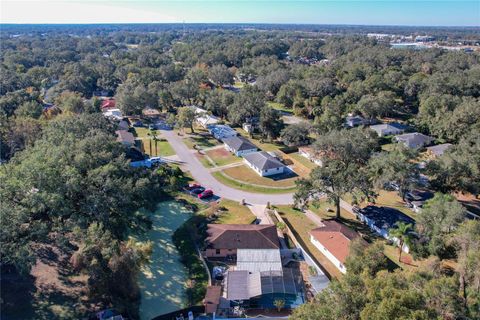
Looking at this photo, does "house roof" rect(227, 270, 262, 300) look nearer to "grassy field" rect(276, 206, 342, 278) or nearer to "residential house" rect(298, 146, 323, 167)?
"grassy field" rect(276, 206, 342, 278)

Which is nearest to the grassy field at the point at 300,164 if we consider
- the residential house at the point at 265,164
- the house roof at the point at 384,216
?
the residential house at the point at 265,164

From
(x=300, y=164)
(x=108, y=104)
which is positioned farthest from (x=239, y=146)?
(x=108, y=104)

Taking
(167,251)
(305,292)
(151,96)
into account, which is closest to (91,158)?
(167,251)

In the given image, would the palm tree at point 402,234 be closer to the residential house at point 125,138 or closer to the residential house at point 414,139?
the residential house at point 414,139

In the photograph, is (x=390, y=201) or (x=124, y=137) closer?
(x=390, y=201)

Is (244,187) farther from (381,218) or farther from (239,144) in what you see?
(381,218)

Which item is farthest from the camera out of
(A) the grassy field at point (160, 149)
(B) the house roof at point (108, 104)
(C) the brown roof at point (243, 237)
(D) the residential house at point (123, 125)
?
(B) the house roof at point (108, 104)
